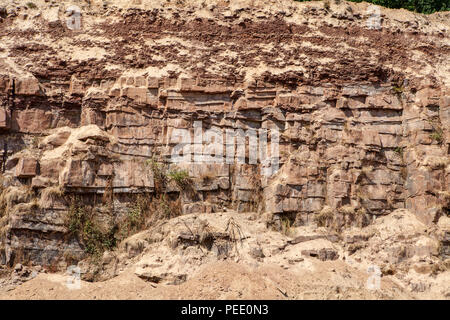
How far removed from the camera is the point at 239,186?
47.0 ft

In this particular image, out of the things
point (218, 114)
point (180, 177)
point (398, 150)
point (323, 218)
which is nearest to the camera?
point (180, 177)

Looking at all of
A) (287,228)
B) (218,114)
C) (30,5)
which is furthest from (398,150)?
(30,5)

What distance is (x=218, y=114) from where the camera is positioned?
1468 centimetres

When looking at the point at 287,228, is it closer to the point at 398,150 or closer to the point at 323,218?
the point at 323,218

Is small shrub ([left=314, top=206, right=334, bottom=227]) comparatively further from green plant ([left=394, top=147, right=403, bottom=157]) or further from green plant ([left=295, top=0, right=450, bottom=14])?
green plant ([left=295, top=0, right=450, bottom=14])

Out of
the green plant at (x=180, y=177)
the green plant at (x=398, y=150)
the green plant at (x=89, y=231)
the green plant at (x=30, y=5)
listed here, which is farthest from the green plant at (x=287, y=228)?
the green plant at (x=30, y=5)

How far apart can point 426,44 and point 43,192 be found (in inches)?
379

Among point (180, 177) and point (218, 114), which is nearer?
point (180, 177)

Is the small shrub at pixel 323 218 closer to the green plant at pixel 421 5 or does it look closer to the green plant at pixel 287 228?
the green plant at pixel 287 228

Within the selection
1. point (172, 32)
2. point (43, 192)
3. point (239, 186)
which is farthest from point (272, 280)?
point (172, 32)

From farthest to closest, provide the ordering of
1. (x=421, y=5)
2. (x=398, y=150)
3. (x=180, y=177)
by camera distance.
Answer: (x=421, y=5), (x=398, y=150), (x=180, y=177)

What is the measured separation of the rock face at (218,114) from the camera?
1380 centimetres

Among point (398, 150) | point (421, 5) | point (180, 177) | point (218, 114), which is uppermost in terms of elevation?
point (421, 5)

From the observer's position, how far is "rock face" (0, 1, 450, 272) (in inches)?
543
